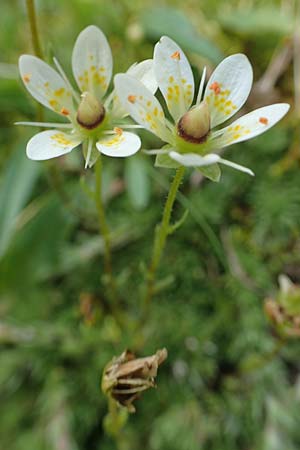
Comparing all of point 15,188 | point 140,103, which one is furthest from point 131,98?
point 15,188

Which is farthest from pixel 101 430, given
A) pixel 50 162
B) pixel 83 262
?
pixel 50 162

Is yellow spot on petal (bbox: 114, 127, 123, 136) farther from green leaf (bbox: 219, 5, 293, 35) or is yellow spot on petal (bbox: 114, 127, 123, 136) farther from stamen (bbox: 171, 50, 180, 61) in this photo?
green leaf (bbox: 219, 5, 293, 35)

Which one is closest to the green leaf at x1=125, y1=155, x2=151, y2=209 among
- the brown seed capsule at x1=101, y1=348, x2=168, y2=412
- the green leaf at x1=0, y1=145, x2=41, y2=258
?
the green leaf at x1=0, y1=145, x2=41, y2=258

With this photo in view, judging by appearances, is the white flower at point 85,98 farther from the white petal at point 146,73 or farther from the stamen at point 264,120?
the stamen at point 264,120

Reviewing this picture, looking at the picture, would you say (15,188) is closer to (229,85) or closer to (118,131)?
(118,131)

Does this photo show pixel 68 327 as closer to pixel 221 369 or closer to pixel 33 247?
pixel 33 247

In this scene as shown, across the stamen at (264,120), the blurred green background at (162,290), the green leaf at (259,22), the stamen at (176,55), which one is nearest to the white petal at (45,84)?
the stamen at (176,55)
